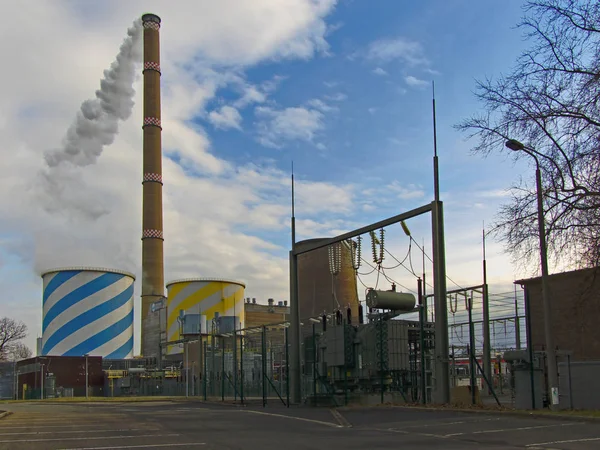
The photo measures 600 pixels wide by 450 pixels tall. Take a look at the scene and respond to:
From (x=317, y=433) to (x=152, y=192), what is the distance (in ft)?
218

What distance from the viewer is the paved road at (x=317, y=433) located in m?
12.1

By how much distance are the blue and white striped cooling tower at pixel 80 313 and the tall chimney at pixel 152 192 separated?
5.48 m

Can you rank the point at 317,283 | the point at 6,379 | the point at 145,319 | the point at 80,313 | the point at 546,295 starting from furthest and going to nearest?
the point at 145,319
the point at 6,379
the point at 80,313
the point at 317,283
the point at 546,295

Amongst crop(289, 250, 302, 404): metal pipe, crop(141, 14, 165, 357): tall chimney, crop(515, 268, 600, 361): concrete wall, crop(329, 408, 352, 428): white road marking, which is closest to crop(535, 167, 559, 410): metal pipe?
crop(329, 408, 352, 428): white road marking

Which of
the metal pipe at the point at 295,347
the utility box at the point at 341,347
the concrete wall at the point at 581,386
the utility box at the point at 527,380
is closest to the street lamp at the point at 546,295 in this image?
the concrete wall at the point at 581,386

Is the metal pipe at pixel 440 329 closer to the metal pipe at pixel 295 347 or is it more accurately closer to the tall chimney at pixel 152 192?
the metal pipe at pixel 295 347

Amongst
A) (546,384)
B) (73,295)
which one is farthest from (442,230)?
(73,295)

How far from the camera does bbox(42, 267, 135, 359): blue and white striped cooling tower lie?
237ft

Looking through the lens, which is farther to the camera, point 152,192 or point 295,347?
point 152,192

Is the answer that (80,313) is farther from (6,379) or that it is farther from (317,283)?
(317,283)

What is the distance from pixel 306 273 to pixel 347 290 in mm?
3902

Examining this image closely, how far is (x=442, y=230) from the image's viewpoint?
21656mm

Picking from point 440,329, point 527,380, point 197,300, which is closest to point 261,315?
point 197,300

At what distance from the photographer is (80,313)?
72.2 meters
